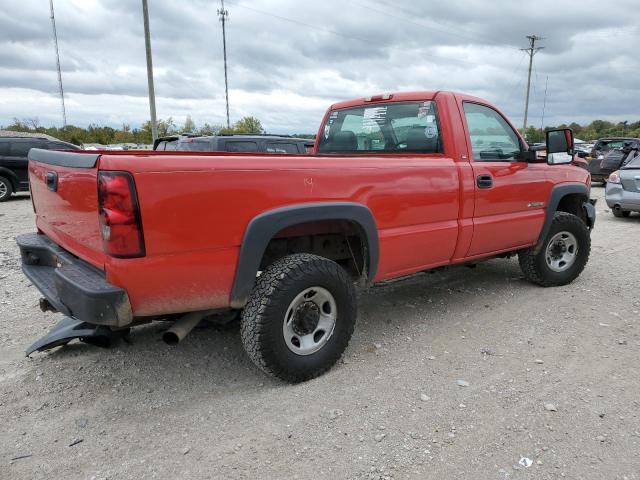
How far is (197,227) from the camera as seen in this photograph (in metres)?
2.54

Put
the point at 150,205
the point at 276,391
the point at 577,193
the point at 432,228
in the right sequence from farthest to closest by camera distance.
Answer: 1. the point at 577,193
2. the point at 432,228
3. the point at 276,391
4. the point at 150,205

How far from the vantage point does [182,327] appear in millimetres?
2838

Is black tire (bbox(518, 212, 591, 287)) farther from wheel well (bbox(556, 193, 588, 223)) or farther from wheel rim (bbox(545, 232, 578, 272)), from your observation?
wheel well (bbox(556, 193, 588, 223))

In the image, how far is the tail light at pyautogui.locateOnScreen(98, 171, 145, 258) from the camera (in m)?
2.33

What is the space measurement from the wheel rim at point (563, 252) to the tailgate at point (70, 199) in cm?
430

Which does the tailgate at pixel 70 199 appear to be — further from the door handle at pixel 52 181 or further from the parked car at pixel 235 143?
the parked car at pixel 235 143

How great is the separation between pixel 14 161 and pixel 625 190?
547 inches

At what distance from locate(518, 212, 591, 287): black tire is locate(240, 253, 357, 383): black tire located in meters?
2.53

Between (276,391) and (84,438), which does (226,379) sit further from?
(84,438)

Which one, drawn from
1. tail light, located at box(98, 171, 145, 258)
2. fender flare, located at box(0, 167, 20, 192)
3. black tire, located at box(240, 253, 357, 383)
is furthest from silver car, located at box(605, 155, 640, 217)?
fender flare, located at box(0, 167, 20, 192)

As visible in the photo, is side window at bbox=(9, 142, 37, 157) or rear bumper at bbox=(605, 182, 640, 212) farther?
side window at bbox=(9, 142, 37, 157)

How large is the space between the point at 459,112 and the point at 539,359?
199 cm

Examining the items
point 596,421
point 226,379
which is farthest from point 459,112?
point 226,379

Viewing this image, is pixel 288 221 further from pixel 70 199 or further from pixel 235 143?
pixel 235 143
